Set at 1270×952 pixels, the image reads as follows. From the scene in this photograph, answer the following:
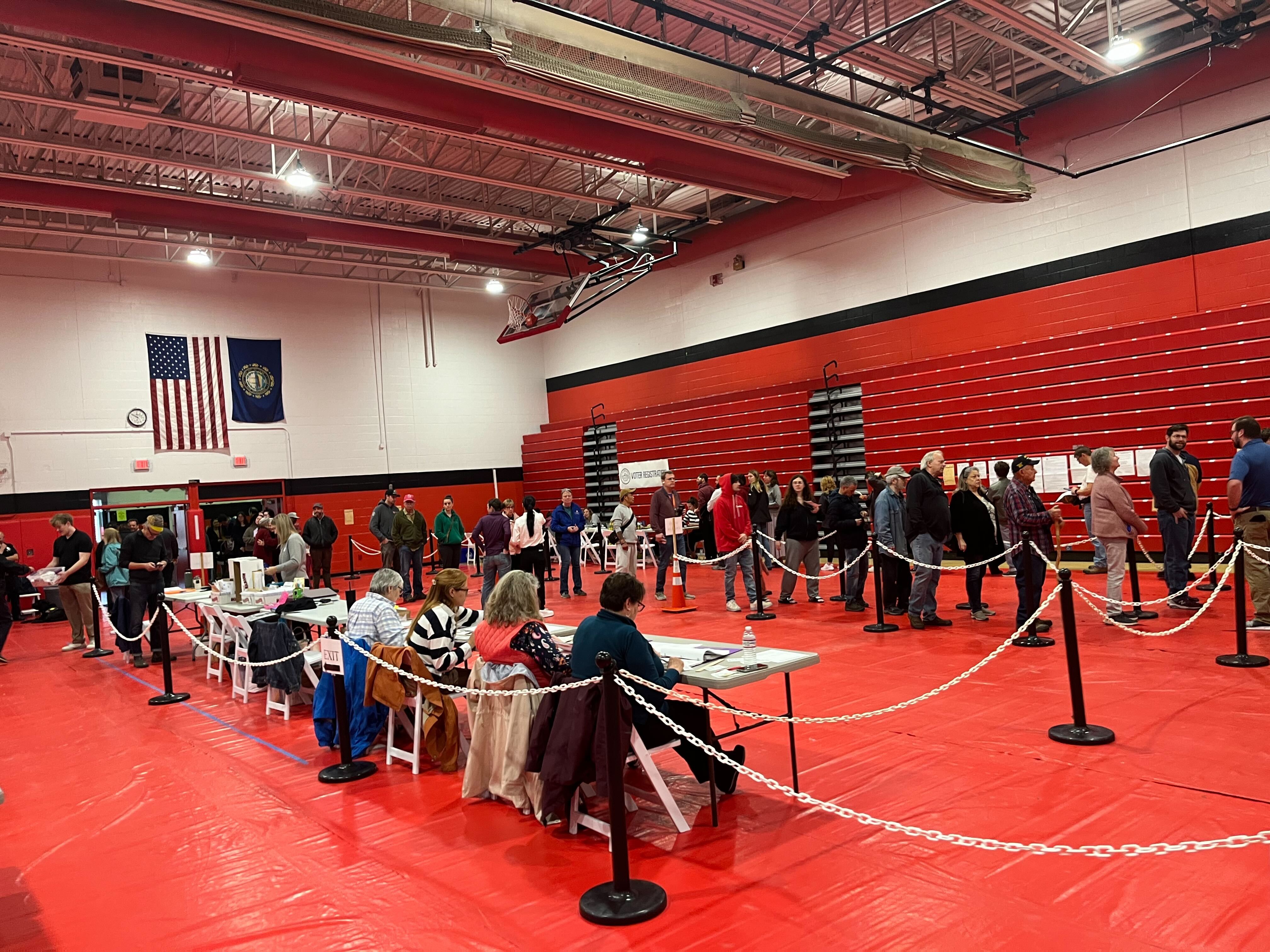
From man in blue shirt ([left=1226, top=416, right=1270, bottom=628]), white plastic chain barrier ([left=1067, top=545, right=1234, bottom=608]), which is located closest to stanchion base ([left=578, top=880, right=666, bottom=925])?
white plastic chain barrier ([left=1067, top=545, right=1234, bottom=608])

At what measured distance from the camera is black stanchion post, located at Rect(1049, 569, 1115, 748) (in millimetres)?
4465

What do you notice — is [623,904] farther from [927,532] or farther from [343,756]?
[927,532]

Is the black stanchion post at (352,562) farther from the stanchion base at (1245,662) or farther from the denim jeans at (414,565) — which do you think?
the stanchion base at (1245,662)

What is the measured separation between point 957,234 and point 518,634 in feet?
37.9

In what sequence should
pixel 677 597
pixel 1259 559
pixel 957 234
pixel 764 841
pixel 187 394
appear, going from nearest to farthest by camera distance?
pixel 764 841 → pixel 1259 559 → pixel 677 597 → pixel 957 234 → pixel 187 394

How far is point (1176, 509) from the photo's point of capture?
7633 mm

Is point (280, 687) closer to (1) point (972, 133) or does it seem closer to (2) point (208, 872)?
(2) point (208, 872)

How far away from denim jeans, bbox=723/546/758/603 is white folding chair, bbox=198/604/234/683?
5.27m

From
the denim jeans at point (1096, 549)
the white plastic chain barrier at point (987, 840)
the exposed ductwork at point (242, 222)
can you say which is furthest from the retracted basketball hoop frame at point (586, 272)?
the white plastic chain barrier at point (987, 840)

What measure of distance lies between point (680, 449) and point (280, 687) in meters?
11.7


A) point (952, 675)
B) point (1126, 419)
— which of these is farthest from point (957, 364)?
point (952, 675)

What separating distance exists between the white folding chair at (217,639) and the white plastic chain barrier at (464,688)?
349 centimetres

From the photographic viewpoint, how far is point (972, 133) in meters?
11.9

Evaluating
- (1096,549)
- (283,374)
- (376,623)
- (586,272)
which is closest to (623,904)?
(376,623)
